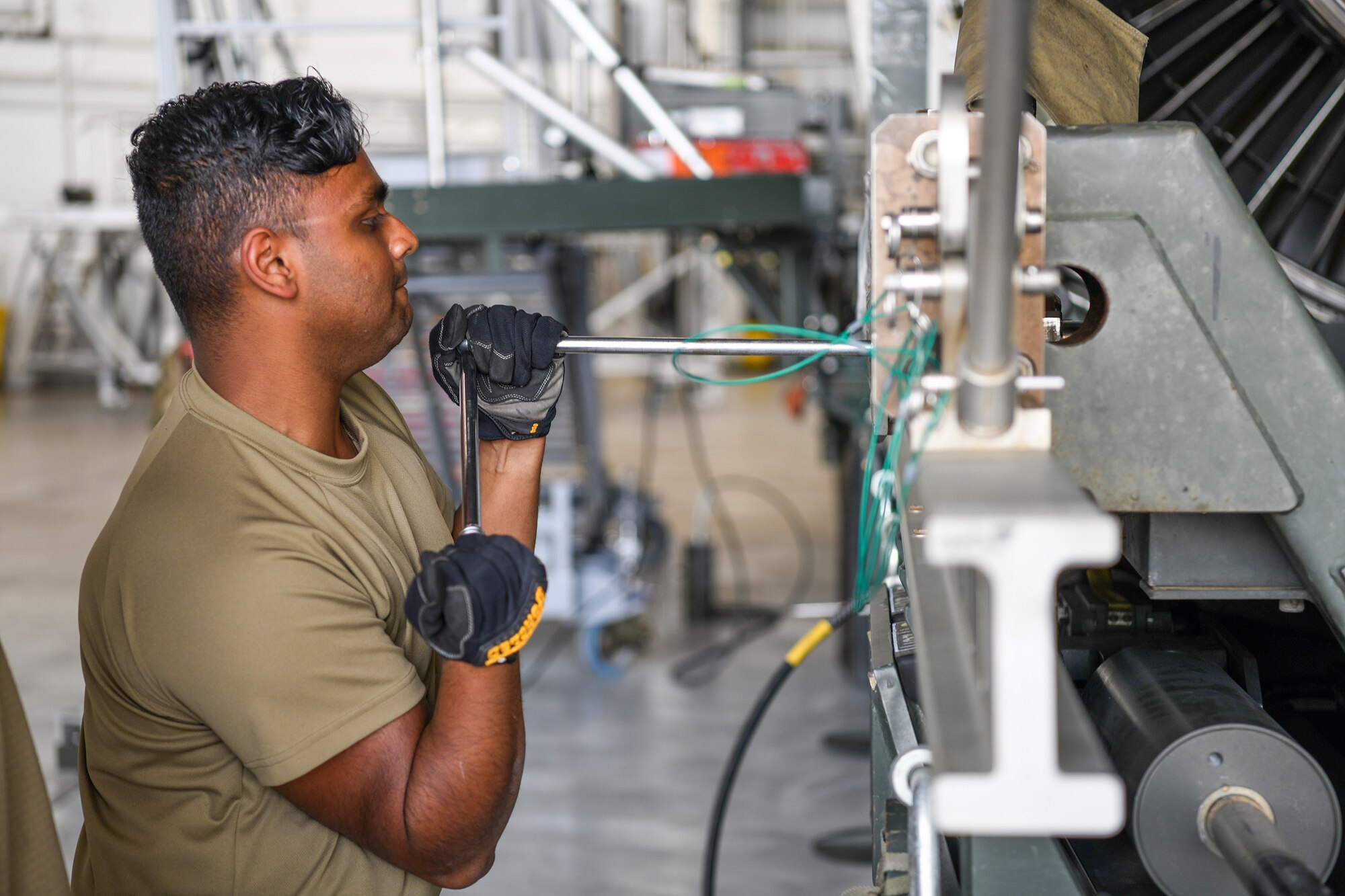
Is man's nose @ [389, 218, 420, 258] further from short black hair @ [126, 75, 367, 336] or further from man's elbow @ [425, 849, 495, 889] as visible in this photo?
man's elbow @ [425, 849, 495, 889]

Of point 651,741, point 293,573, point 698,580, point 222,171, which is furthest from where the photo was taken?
point 698,580

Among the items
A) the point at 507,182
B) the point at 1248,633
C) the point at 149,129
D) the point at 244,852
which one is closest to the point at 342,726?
the point at 244,852

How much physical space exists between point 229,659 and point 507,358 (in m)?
0.37

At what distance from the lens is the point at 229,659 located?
92 cm

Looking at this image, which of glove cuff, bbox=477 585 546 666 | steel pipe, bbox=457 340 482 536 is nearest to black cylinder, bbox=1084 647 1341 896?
glove cuff, bbox=477 585 546 666

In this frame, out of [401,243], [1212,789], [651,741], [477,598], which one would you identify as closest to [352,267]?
[401,243]

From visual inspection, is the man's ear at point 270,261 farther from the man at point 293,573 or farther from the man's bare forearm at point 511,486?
the man's bare forearm at point 511,486

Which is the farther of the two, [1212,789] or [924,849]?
[1212,789]

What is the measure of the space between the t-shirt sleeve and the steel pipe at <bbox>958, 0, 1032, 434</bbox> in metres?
0.57

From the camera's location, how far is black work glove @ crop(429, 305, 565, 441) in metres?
1.11

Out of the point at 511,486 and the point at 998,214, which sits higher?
the point at 998,214

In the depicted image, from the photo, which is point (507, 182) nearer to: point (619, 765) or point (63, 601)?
point (619, 765)

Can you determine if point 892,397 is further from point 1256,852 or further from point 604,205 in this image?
point 604,205

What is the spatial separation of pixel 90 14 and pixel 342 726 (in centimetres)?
1134
